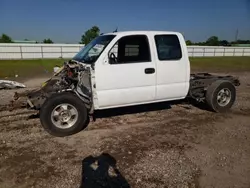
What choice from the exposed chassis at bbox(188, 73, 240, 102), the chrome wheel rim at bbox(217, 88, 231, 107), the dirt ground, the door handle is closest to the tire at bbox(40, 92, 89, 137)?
the dirt ground

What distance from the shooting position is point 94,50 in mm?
5125

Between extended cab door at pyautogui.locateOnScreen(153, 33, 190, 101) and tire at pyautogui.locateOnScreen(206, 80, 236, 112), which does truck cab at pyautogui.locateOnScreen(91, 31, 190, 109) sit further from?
tire at pyautogui.locateOnScreen(206, 80, 236, 112)

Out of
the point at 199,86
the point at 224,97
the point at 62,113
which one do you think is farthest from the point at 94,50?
the point at 224,97

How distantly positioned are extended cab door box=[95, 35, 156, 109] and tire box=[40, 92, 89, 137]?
46cm

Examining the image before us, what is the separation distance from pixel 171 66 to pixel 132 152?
2.31 meters

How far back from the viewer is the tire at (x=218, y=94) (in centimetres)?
616

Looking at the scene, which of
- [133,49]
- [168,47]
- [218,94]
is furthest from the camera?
[218,94]

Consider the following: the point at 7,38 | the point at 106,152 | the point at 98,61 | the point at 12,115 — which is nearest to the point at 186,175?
the point at 106,152

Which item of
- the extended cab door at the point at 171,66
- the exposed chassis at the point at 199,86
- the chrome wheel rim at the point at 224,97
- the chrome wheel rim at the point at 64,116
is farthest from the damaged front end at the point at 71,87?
the chrome wheel rim at the point at 224,97

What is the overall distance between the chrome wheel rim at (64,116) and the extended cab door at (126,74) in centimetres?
57

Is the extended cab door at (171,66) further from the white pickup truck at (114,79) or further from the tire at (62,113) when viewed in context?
the tire at (62,113)

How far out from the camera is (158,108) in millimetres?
6746

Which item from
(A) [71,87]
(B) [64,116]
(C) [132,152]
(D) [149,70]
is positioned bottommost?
(C) [132,152]

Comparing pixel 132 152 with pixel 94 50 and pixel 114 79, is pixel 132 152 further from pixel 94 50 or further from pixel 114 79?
pixel 94 50
